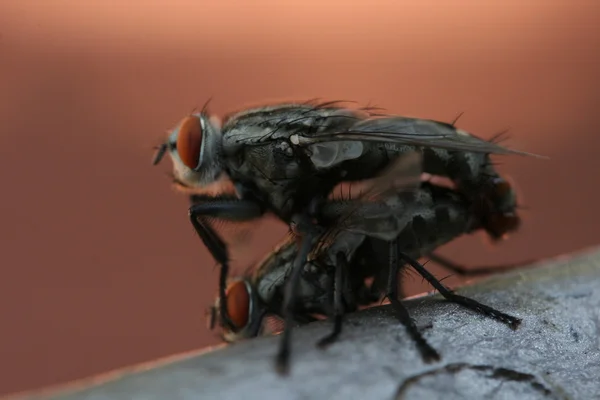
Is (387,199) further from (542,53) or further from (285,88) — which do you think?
(542,53)

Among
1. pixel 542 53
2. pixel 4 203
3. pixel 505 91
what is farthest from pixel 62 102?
pixel 542 53

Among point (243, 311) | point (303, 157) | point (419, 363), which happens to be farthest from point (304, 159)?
point (419, 363)

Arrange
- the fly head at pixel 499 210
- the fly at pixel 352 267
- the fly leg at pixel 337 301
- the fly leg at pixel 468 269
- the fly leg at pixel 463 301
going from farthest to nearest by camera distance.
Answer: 1. the fly leg at pixel 468 269
2. the fly head at pixel 499 210
3. the fly at pixel 352 267
4. the fly leg at pixel 463 301
5. the fly leg at pixel 337 301

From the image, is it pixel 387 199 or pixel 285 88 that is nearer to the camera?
pixel 387 199

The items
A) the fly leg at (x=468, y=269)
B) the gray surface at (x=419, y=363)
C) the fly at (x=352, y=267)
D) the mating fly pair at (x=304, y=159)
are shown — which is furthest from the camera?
the fly leg at (x=468, y=269)

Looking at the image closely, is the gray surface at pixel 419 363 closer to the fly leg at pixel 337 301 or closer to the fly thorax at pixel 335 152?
the fly leg at pixel 337 301

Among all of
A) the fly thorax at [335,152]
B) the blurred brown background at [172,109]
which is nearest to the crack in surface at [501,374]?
the fly thorax at [335,152]
